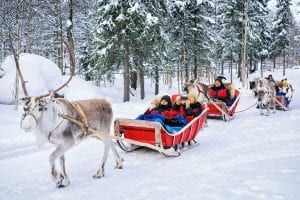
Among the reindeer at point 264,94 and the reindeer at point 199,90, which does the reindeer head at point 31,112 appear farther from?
the reindeer at point 264,94

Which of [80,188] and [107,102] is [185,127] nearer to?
[107,102]

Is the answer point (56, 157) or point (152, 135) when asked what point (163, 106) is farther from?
point (56, 157)

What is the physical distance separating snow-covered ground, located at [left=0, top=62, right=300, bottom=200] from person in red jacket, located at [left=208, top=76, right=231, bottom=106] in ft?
12.1

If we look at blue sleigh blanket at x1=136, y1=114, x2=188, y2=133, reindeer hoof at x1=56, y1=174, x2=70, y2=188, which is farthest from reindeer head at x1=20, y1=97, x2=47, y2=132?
blue sleigh blanket at x1=136, y1=114, x2=188, y2=133

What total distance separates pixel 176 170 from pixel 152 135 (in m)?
1.39

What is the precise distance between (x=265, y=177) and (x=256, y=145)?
350cm

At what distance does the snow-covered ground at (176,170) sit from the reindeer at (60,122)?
0.56 meters

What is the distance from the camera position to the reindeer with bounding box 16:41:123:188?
16.6 feet

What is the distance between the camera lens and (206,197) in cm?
441

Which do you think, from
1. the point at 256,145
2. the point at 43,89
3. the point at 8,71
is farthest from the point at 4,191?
the point at 8,71

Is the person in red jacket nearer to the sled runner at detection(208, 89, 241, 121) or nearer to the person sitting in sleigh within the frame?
the person sitting in sleigh

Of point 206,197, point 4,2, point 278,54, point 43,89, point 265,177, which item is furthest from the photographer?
point 278,54

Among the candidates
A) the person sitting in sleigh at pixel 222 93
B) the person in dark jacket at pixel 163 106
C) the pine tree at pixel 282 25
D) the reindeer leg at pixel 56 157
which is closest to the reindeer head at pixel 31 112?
the reindeer leg at pixel 56 157

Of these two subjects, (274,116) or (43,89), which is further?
(43,89)
